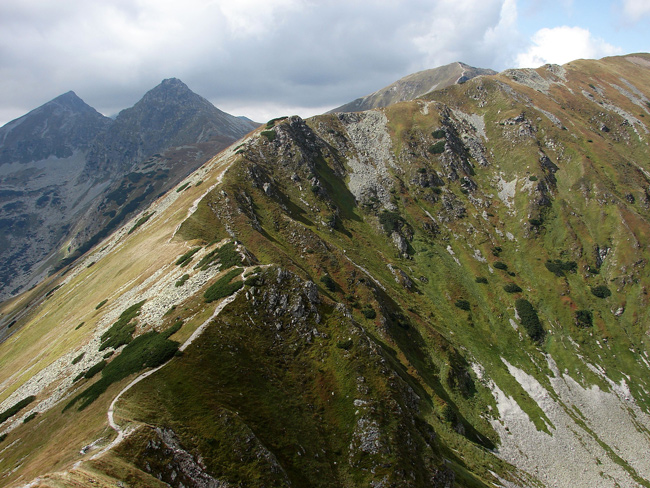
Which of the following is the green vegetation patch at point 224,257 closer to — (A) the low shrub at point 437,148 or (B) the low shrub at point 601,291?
(B) the low shrub at point 601,291

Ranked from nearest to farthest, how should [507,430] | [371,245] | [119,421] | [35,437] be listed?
[119,421] < [35,437] < [507,430] < [371,245]

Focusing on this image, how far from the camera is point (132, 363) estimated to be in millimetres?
31359

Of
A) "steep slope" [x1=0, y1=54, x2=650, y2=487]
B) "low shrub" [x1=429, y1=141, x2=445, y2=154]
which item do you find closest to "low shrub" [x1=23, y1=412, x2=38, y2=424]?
"steep slope" [x1=0, y1=54, x2=650, y2=487]

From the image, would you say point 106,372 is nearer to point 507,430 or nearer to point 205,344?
point 205,344

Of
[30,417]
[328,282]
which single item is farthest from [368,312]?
[30,417]

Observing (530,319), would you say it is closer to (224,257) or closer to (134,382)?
(224,257)

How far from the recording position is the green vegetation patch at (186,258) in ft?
177

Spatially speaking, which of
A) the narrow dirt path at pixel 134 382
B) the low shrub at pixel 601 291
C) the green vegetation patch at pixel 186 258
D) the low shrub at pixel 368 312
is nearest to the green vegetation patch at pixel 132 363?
the narrow dirt path at pixel 134 382

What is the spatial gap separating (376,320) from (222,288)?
107ft

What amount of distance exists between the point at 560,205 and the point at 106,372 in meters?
127

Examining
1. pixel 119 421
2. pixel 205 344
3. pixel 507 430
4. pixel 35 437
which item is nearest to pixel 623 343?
pixel 507 430

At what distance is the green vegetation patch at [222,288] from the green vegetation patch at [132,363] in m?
6.62

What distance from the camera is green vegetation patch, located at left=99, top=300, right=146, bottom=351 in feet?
130

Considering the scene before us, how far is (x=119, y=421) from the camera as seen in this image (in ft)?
78.0
